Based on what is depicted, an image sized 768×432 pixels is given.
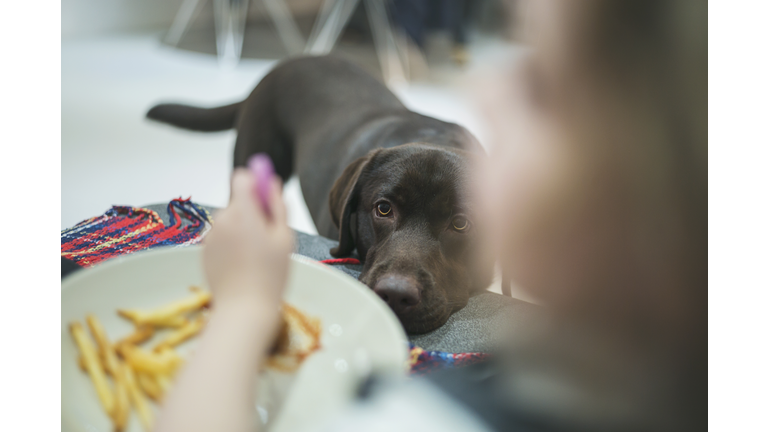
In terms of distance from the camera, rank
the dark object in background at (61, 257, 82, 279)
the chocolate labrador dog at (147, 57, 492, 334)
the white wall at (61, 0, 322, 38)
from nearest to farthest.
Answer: the dark object in background at (61, 257, 82, 279)
the chocolate labrador dog at (147, 57, 492, 334)
the white wall at (61, 0, 322, 38)

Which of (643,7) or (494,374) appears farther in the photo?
(494,374)

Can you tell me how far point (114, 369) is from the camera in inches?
20.9

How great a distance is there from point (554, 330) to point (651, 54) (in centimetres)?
29

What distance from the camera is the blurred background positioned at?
4.05 feet

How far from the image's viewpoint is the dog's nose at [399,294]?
0.91 metres

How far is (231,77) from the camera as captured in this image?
338 cm

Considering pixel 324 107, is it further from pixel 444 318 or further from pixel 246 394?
pixel 246 394

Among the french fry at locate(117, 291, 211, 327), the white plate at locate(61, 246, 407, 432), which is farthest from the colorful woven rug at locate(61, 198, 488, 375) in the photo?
the french fry at locate(117, 291, 211, 327)

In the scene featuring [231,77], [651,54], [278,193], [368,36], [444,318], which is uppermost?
[368,36]

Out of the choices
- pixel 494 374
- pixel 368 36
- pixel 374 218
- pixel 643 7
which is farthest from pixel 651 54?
pixel 368 36

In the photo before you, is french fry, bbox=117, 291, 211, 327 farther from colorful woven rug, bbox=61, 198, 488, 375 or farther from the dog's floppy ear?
the dog's floppy ear

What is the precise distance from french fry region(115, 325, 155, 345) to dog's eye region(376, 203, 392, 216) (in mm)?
632

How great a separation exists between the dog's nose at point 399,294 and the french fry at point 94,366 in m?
0.48
